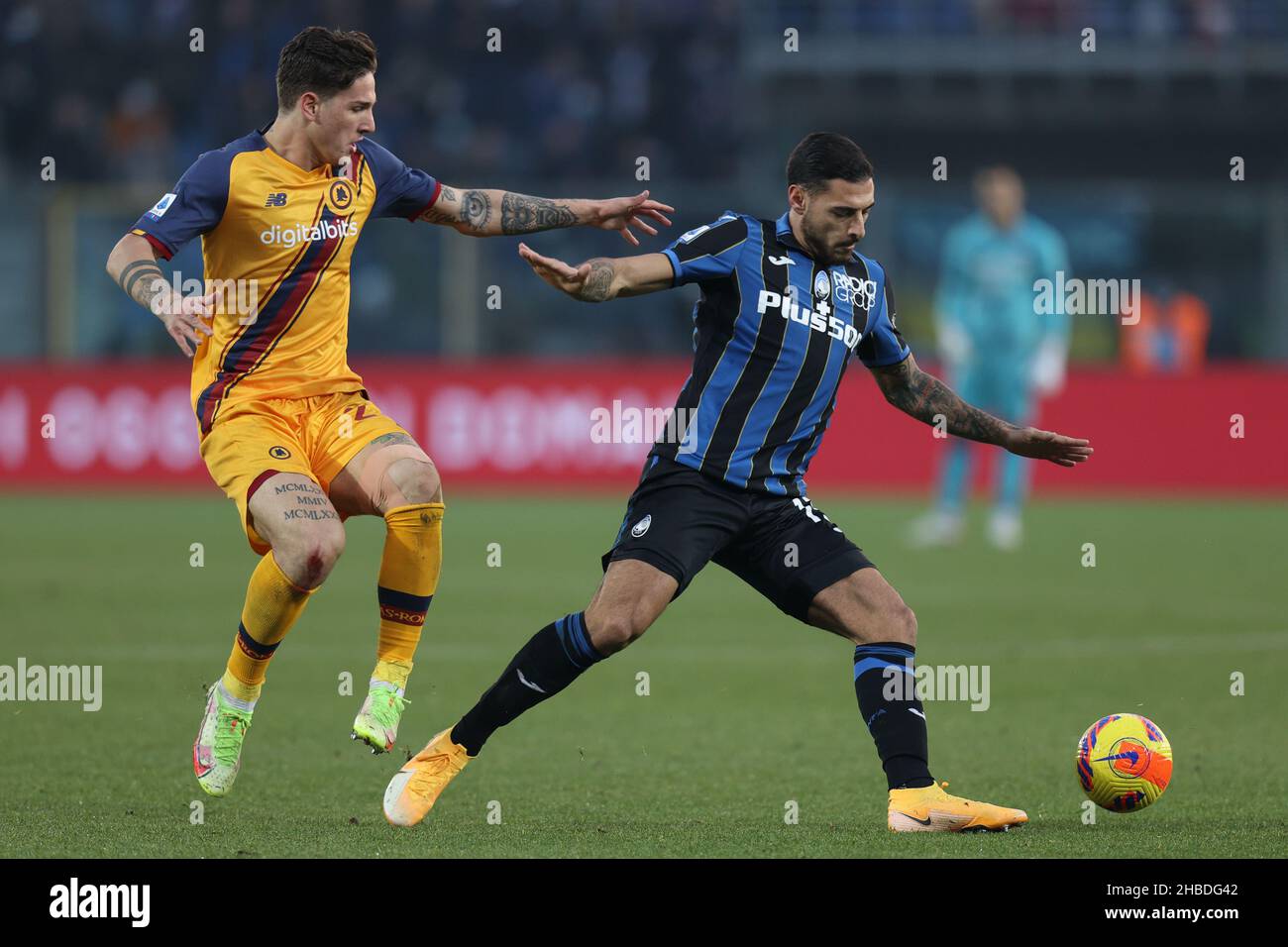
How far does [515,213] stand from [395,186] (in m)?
0.43

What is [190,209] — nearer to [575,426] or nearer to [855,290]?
[855,290]

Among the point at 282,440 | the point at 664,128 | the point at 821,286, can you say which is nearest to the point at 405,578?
the point at 282,440

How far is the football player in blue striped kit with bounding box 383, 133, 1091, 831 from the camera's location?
5.41 meters

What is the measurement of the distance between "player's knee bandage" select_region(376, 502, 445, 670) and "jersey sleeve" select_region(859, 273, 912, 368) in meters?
1.45

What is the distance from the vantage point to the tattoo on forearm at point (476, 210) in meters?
6.29

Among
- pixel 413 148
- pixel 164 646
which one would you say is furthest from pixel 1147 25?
pixel 164 646

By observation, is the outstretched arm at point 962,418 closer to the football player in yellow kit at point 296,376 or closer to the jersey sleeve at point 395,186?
the football player in yellow kit at point 296,376

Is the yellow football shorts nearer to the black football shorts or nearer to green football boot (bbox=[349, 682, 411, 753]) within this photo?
green football boot (bbox=[349, 682, 411, 753])

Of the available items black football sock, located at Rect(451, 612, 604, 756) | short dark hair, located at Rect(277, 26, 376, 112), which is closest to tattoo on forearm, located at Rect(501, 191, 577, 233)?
short dark hair, located at Rect(277, 26, 376, 112)

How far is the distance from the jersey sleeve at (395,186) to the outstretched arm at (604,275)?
1.02 m

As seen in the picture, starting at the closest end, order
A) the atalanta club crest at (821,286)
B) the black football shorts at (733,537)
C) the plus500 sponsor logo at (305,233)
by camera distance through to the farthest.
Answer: the black football shorts at (733,537), the atalanta club crest at (821,286), the plus500 sponsor logo at (305,233)

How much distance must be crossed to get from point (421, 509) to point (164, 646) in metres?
4.08

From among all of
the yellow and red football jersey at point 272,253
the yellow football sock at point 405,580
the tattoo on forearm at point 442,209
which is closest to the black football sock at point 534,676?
the yellow football sock at point 405,580

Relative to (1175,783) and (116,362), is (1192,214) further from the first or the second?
(1175,783)
